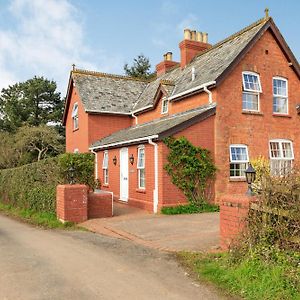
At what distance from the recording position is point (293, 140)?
1930cm

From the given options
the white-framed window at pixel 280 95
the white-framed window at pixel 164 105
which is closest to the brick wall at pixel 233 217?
the white-framed window at pixel 280 95

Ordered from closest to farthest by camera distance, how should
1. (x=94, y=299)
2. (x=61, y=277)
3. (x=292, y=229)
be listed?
(x=94, y=299)
(x=292, y=229)
(x=61, y=277)

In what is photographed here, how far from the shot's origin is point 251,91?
17.9 m

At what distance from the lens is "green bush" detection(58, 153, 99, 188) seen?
46.4 feet

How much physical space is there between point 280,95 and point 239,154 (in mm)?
4114

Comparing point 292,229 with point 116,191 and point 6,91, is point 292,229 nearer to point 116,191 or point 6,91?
point 116,191

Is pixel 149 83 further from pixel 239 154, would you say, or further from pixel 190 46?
pixel 239 154

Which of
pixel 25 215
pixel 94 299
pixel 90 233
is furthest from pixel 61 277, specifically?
pixel 25 215

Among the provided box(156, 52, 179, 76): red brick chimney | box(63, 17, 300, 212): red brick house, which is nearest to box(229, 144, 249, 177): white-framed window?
box(63, 17, 300, 212): red brick house

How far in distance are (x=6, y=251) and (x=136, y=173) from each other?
9690 mm

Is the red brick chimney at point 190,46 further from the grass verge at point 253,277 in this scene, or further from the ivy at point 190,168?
the grass verge at point 253,277

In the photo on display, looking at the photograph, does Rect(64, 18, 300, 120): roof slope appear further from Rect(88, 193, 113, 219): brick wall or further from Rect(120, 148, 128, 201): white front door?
Rect(88, 193, 113, 219): brick wall

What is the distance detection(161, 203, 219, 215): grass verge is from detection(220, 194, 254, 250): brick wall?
7508 millimetres

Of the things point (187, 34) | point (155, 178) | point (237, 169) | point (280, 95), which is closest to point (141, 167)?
point (155, 178)
